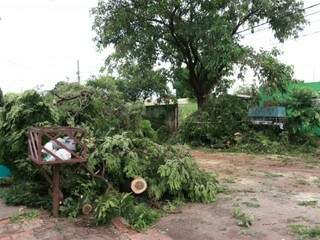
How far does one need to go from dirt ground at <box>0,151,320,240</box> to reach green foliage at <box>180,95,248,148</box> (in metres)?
5.88

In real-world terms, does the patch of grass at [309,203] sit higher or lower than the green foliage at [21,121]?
lower

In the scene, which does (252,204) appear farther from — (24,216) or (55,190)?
(24,216)

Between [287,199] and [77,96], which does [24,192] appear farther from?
[287,199]

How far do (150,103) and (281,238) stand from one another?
1575cm

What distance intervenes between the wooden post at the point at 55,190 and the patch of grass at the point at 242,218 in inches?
96.4

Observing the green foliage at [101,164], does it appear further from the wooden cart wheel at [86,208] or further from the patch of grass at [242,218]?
the patch of grass at [242,218]

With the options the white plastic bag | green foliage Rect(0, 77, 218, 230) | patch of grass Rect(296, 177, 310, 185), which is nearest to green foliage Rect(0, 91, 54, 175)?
green foliage Rect(0, 77, 218, 230)

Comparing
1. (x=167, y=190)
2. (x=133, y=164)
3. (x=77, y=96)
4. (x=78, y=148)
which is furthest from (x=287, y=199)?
(x=77, y=96)

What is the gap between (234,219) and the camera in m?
6.32

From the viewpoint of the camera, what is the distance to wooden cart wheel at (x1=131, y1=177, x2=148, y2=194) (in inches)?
272

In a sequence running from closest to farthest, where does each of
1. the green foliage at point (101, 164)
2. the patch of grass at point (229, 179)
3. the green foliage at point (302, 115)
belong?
the green foliage at point (101, 164), the patch of grass at point (229, 179), the green foliage at point (302, 115)

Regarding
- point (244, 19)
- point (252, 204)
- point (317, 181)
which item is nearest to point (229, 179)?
point (317, 181)

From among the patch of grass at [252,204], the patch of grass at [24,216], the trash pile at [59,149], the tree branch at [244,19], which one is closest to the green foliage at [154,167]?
the trash pile at [59,149]

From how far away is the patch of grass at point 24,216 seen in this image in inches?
244
